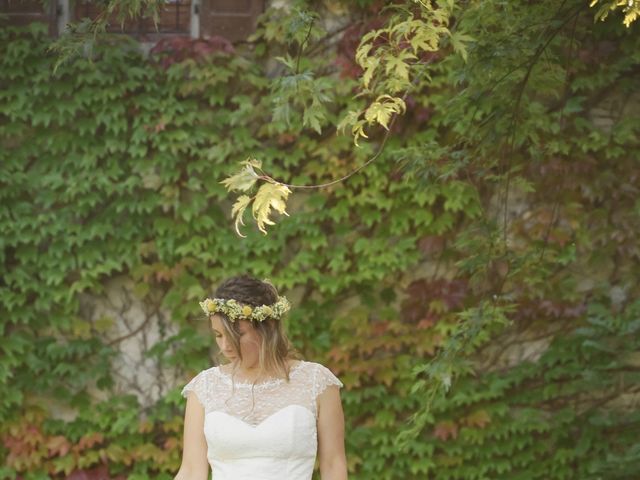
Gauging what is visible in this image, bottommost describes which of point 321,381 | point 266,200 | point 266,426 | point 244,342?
point 266,426

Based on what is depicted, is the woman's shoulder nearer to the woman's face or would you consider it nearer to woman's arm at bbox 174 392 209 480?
the woman's face

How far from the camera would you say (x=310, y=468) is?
10.6ft

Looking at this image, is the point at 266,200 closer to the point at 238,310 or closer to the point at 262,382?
the point at 238,310

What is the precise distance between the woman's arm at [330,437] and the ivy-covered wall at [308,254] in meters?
2.67

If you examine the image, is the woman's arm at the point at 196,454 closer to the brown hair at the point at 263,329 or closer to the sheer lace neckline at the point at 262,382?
the sheer lace neckline at the point at 262,382

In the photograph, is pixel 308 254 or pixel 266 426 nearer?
pixel 266 426

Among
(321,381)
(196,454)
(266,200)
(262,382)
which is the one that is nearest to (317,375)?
(321,381)

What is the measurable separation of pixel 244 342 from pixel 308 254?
274 cm

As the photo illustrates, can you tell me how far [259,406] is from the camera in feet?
10.7

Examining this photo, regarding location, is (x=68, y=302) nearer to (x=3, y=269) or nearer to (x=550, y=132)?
(x=3, y=269)

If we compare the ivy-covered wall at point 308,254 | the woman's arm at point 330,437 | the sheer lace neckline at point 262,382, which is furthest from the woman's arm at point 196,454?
the ivy-covered wall at point 308,254

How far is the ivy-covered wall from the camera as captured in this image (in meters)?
5.95

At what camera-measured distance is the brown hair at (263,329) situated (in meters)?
3.25

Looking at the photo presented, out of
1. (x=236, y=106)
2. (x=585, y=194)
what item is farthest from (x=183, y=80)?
(x=585, y=194)
